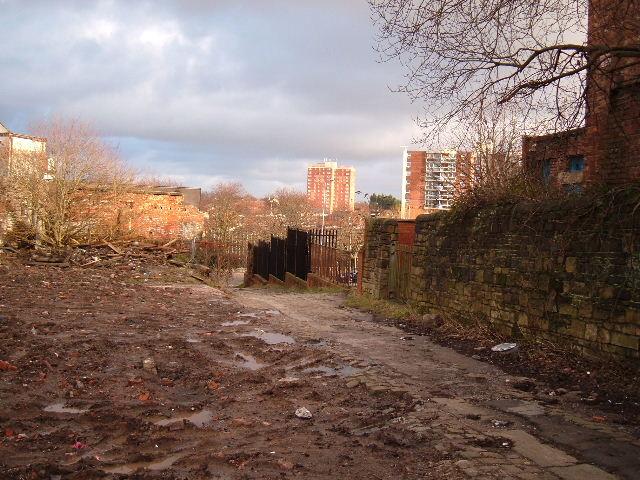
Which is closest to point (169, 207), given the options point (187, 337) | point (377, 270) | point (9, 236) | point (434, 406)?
point (9, 236)

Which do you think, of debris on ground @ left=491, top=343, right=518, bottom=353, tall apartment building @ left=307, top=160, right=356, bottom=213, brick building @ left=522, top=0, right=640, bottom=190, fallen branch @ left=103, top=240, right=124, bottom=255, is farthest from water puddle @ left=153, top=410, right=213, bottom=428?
tall apartment building @ left=307, top=160, right=356, bottom=213

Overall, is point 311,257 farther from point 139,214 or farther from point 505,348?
point 505,348

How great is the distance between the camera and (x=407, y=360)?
26.9 feet

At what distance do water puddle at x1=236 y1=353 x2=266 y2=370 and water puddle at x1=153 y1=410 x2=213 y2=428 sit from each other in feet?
6.67

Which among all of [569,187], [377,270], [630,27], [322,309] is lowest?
[322,309]

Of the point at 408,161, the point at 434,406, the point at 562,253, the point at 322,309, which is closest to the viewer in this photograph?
the point at 434,406

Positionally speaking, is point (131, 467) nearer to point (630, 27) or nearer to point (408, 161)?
point (630, 27)

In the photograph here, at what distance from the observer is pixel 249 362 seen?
8.02m

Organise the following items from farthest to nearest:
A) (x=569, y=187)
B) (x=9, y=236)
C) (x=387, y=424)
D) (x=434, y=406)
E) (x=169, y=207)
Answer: (x=169, y=207), (x=9, y=236), (x=569, y=187), (x=434, y=406), (x=387, y=424)

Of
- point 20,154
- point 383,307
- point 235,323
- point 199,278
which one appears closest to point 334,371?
point 235,323

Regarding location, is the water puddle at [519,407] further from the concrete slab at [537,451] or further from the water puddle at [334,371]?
the water puddle at [334,371]

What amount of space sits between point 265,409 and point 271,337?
4143 mm

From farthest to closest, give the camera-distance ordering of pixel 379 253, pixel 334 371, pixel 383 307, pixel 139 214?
pixel 139 214 < pixel 379 253 < pixel 383 307 < pixel 334 371

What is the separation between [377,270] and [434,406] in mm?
9491
